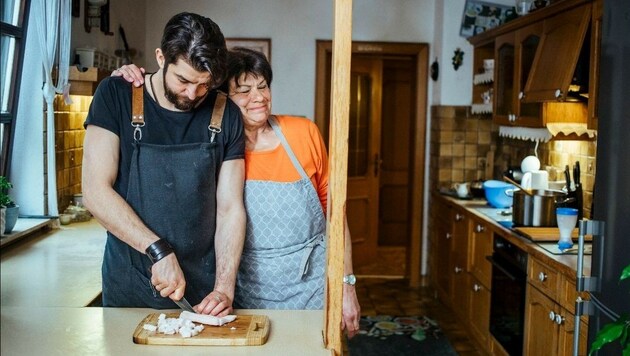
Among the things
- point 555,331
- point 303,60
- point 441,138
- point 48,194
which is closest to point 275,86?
point 303,60

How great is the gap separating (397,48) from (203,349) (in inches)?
183

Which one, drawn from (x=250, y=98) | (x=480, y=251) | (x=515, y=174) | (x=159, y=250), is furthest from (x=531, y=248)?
(x=159, y=250)

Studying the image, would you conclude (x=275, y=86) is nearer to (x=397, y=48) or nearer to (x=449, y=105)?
(x=397, y=48)

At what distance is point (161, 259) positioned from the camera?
1961 millimetres

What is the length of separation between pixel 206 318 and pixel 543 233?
2.24 m

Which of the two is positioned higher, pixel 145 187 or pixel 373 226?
pixel 145 187

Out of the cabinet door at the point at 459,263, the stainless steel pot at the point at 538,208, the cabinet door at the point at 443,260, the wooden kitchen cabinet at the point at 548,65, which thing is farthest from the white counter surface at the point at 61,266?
the cabinet door at the point at 443,260

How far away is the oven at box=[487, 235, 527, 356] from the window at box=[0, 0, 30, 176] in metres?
2.45

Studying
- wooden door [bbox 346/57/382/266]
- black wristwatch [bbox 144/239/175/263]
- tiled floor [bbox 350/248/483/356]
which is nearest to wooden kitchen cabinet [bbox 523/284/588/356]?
tiled floor [bbox 350/248/483/356]

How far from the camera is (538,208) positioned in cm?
379

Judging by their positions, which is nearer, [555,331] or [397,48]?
[555,331]

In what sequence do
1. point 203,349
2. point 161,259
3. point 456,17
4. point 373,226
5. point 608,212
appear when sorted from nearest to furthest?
point 203,349, point 161,259, point 608,212, point 456,17, point 373,226

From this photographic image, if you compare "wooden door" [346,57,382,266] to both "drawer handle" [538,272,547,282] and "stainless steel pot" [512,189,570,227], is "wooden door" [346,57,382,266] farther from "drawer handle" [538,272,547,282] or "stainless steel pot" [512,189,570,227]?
A: "drawer handle" [538,272,547,282]

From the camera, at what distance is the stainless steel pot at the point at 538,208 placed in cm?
378
